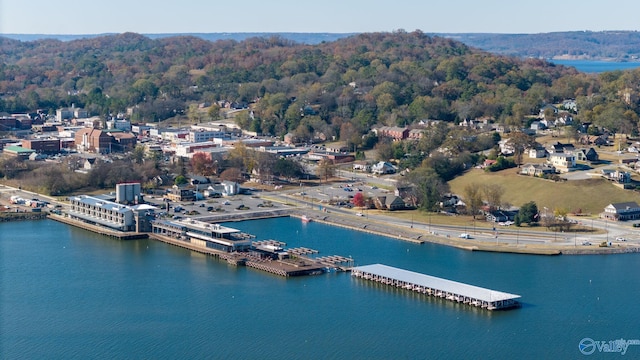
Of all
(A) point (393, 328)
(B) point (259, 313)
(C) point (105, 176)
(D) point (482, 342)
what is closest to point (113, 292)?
(B) point (259, 313)

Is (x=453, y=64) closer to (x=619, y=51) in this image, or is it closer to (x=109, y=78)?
(x=109, y=78)

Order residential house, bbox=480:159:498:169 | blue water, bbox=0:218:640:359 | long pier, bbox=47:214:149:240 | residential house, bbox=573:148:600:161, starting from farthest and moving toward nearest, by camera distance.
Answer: residential house, bbox=480:159:498:169 < residential house, bbox=573:148:600:161 < long pier, bbox=47:214:149:240 < blue water, bbox=0:218:640:359

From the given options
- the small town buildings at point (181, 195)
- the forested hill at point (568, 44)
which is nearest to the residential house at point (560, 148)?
the small town buildings at point (181, 195)

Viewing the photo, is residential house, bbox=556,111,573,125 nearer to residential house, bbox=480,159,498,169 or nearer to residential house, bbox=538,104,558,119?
residential house, bbox=538,104,558,119

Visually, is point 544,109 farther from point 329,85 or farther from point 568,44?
point 568,44

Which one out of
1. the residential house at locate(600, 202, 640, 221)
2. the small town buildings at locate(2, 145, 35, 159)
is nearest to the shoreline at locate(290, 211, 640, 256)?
the residential house at locate(600, 202, 640, 221)

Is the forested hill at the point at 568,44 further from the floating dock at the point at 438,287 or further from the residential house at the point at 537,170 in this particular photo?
the floating dock at the point at 438,287
